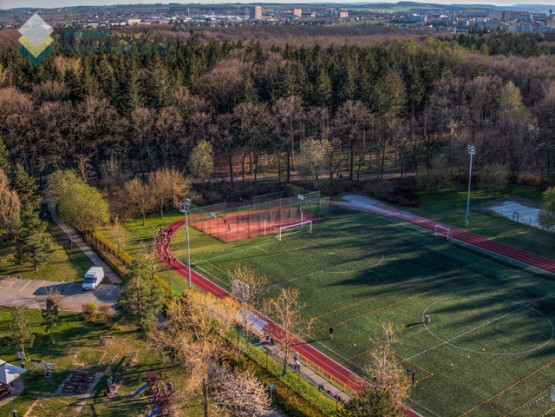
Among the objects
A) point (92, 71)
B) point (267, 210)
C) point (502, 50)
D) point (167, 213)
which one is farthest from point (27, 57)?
point (502, 50)

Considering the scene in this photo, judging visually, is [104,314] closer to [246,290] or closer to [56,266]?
[246,290]

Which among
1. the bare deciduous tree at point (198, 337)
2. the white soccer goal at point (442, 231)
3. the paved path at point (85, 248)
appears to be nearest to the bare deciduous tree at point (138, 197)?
the paved path at point (85, 248)

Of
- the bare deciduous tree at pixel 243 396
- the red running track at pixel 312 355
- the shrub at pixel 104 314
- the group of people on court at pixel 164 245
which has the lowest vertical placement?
the red running track at pixel 312 355

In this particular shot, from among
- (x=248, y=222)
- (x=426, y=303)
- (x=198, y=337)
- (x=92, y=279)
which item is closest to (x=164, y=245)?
(x=248, y=222)

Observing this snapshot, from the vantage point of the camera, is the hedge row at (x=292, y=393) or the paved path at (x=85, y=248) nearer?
the hedge row at (x=292, y=393)

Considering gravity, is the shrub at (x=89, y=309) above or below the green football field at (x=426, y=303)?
above

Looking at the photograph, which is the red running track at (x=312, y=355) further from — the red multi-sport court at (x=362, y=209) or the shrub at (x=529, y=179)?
the shrub at (x=529, y=179)

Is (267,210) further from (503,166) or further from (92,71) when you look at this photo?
(92,71)

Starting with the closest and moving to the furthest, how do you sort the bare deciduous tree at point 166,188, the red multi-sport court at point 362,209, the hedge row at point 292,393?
1. the hedge row at point 292,393
2. the red multi-sport court at point 362,209
3. the bare deciduous tree at point 166,188
